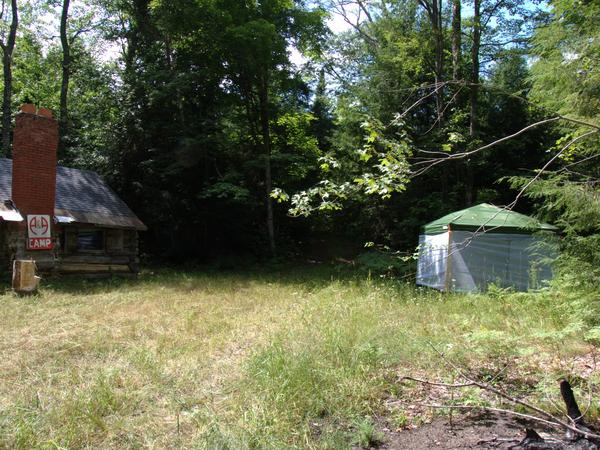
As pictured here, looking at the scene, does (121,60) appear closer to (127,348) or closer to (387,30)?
(387,30)

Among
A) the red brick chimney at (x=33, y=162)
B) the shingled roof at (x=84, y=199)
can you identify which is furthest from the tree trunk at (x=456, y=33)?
the red brick chimney at (x=33, y=162)

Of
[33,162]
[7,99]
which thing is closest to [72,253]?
[33,162]

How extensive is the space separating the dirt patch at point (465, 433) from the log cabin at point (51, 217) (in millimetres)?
10565

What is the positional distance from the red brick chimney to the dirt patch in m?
10.7

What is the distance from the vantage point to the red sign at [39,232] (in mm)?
10789

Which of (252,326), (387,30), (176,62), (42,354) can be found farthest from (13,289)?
(387,30)

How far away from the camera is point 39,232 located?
10.9 m

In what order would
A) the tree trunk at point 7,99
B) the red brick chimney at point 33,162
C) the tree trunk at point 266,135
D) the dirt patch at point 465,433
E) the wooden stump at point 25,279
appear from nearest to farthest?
the dirt patch at point 465,433 → the wooden stump at point 25,279 → the red brick chimney at point 33,162 → the tree trunk at point 266,135 → the tree trunk at point 7,99

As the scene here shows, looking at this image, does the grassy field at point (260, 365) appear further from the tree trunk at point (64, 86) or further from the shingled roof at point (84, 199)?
the tree trunk at point (64, 86)

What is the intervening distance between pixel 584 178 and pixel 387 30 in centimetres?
1259

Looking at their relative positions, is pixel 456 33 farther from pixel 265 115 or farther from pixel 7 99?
pixel 7 99

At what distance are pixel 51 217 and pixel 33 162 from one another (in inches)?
55.8

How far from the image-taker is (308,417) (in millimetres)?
3490

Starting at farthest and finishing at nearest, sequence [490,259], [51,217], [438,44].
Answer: [438,44] < [51,217] < [490,259]
